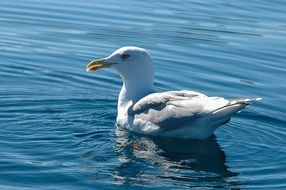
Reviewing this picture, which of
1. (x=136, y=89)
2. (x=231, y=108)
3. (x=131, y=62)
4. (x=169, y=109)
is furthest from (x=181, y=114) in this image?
(x=131, y=62)

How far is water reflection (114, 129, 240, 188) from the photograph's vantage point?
11.6m

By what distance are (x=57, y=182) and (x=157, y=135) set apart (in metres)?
2.54

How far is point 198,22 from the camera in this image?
2164 cm

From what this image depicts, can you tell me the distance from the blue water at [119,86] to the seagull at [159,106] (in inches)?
9.3

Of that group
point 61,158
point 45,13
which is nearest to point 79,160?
point 61,158

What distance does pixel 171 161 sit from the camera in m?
12.4

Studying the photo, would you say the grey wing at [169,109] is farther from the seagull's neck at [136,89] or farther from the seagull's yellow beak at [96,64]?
the seagull's yellow beak at [96,64]

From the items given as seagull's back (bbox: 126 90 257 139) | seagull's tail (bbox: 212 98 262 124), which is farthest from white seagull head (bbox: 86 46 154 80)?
seagull's tail (bbox: 212 98 262 124)

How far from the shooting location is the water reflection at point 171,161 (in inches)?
457

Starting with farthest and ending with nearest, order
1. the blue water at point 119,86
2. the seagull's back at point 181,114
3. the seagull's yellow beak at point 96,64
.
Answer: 1. the seagull's yellow beak at point 96,64
2. the seagull's back at point 181,114
3. the blue water at point 119,86

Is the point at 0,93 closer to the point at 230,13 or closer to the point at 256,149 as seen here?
the point at 256,149

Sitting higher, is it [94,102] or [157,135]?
[94,102]

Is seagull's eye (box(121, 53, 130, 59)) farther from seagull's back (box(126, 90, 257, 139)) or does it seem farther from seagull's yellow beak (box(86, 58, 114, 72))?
seagull's back (box(126, 90, 257, 139))

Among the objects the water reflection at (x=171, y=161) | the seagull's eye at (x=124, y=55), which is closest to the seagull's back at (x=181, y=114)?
the water reflection at (x=171, y=161)
